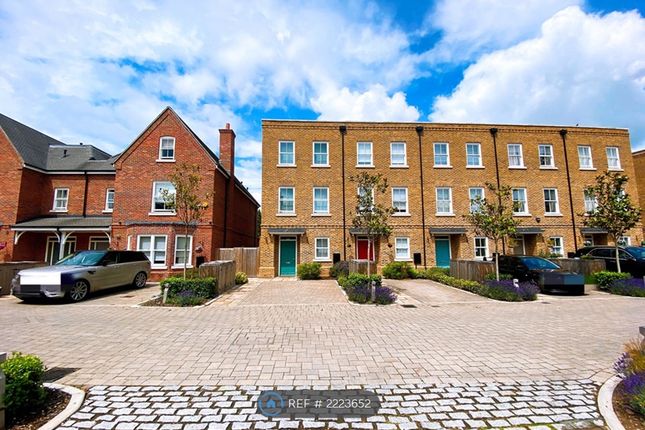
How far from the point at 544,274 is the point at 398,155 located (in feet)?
38.0

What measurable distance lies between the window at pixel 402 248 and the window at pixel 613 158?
53.7 ft

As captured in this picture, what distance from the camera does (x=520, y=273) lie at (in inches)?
562

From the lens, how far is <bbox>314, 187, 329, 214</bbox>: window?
68.1 ft

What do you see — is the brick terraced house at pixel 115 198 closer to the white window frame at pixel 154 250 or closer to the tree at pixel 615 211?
the white window frame at pixel 154 250

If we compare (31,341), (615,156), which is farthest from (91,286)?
(615,156)

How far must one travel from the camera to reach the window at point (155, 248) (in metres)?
18.0

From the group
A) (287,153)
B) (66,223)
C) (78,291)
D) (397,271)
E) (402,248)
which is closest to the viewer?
(78,291)

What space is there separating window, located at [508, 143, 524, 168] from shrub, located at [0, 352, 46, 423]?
25358 millimetres

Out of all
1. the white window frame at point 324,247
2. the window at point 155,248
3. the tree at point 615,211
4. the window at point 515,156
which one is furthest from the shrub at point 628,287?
the window at point 155,248

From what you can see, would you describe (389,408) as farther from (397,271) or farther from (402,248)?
(402,248)

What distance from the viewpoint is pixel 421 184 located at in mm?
21328

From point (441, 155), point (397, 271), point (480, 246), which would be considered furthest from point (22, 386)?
point (441, 155)

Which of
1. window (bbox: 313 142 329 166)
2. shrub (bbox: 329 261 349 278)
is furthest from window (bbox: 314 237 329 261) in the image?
window (bbox: 313 142 329 166)

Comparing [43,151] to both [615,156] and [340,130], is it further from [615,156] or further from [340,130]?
[615,156]
